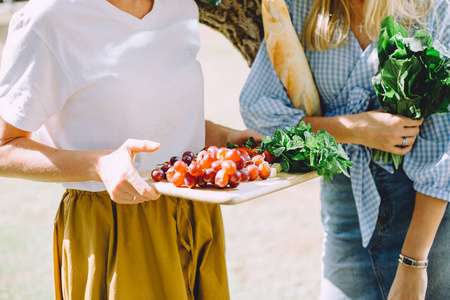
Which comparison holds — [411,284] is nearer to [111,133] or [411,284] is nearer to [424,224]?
[424,224]

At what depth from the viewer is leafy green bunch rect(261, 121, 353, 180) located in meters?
1.75

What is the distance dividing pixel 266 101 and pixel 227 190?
33.5 inches

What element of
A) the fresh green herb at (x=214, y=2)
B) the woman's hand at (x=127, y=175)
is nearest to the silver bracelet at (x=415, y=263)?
the woman's hand at (x=127, y=175)

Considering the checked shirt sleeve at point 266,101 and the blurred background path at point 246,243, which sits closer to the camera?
the checked shirt sleeve at point 266,101

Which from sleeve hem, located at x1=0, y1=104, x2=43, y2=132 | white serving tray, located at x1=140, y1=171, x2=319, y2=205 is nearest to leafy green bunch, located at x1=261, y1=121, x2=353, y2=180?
white serving tray, located at x1=140, y1=171, x2=319, y2=205

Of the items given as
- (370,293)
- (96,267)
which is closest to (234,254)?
(370,293)

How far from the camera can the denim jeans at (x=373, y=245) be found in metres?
2.29

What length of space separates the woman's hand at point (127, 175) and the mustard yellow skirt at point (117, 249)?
0.88ft

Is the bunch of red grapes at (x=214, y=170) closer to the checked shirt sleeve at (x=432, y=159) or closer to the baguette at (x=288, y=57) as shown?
the baguette at (x=288, y=57)

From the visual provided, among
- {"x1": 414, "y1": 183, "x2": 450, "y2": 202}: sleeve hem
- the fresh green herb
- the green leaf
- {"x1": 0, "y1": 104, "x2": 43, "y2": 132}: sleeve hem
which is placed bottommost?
{"x1": 414, "y1": 183, "x2": 450, "y2": 202}: sleeve hem

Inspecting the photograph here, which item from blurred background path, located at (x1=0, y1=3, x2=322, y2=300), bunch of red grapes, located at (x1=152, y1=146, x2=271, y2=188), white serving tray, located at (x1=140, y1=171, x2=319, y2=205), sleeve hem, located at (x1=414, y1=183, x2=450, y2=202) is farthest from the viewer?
blurred background path, located at (x1=0, y1=3, x2=322, y2=300)

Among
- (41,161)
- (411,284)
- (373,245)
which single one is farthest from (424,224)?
(41,161)

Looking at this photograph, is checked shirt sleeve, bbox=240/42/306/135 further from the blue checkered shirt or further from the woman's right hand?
the woman's right hand

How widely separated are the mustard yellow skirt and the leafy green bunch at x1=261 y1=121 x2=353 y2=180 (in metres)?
0.43
